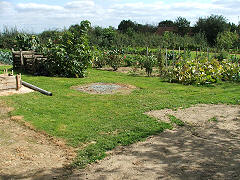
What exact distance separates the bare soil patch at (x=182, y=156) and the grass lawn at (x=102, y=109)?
1.04 ft

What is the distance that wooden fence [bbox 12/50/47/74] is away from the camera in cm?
1416

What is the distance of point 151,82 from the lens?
1245cm

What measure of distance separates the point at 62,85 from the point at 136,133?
6.18 meters

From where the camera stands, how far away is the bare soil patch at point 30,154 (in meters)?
4.18

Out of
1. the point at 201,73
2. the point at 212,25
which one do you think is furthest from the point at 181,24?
the point at 201,73

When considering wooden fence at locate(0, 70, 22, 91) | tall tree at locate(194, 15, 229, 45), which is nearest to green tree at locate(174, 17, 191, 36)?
tall tree at locate(194, 15, 229, 45)

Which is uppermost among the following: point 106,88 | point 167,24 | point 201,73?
point 167,24

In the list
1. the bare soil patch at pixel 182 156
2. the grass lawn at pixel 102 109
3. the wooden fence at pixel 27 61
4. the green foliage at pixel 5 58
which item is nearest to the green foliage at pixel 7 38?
the green foliage at pixel 5 58

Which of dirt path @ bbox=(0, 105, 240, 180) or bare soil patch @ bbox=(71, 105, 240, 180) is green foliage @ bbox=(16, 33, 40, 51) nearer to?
dirt path @ bbox=(0, 105, 240, 180)

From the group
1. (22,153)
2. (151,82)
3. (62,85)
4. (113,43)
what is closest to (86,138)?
(22,153)

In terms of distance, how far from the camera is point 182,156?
479 cm

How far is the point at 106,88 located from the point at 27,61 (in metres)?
6.09

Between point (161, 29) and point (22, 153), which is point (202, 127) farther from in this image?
point (161, 29)

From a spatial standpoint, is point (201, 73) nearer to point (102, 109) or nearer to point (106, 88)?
point (106, 88)
